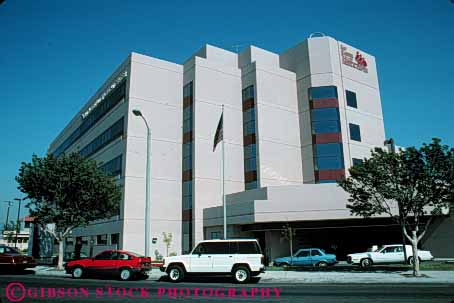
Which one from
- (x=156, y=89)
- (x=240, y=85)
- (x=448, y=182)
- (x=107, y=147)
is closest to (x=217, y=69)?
(x=240, y=85)

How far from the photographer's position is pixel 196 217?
38.0 m

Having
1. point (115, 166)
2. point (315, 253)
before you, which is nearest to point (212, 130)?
point (115, 166)

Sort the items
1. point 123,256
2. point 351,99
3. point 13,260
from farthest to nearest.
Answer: point 351,99 → point 13,260 → point 123,256

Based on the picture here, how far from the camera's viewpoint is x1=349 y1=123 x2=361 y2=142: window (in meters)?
42.2

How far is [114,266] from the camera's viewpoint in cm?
2114

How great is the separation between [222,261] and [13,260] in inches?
545

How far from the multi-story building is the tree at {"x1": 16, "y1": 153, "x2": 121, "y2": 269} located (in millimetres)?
7049

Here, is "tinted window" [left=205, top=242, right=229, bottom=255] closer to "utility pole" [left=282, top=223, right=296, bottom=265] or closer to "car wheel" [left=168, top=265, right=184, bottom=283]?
"car wheel" [left=168, top=265, right=184, bottom=283]

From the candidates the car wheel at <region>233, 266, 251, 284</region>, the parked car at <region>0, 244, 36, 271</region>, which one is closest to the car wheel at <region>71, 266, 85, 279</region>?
the parked car at <region>0, 244, 36, 271</region>

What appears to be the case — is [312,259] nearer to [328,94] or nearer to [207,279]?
[207,279]

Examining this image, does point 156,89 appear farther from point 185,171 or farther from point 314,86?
point 314,86

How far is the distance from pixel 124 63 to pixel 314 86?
809 inches

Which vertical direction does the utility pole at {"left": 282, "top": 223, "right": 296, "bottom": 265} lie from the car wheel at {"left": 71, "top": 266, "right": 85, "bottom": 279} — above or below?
above

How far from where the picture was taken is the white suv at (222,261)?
745 inches
